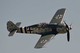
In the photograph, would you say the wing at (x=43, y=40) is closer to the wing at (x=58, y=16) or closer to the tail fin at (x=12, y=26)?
the wing at (x=58, y=16)

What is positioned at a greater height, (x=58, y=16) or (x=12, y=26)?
(x=58, y=16)

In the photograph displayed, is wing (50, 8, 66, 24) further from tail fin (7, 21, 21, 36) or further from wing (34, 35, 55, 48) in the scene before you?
tail fin (7, 21, 21, 36)

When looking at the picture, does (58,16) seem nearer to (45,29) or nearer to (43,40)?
(45,29)

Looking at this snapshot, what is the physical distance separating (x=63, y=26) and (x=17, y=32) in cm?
1147

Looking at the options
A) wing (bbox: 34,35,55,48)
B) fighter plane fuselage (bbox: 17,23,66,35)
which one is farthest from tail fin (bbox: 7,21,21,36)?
wing (bbox: 34,35,55,48)

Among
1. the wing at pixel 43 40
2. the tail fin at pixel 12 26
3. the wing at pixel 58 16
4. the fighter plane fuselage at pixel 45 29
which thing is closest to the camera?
the wing at pixel 43 40

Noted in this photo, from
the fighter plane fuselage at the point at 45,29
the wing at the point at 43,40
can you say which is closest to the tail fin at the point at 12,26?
the fighter plane fuselage at the point at 45,29

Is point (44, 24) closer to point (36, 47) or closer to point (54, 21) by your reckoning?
point (54, 21)

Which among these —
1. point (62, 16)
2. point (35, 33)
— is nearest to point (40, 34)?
point (35, 33)

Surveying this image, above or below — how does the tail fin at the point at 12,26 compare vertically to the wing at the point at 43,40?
below

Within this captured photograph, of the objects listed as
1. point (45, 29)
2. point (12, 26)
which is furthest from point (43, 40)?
point (12, 26)

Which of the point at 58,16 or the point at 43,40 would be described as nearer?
the point at 43,40

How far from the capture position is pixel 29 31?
244 feet

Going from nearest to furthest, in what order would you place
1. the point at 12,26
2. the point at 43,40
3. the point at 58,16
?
1. the point at 43,40
2. the point at 12,26
3. the point at 58,16
